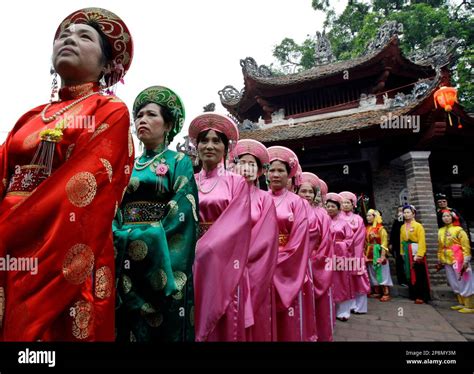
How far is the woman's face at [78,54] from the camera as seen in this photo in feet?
5.08

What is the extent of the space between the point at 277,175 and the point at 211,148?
151cm

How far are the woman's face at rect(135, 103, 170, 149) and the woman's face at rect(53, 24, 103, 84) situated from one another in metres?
0.55

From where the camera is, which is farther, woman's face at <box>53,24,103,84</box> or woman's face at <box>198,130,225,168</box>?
woman's face at <box>198,130,225,168</box>

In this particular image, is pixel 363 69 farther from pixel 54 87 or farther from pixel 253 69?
pixel 54 87

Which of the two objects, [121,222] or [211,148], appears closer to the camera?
[121,222]

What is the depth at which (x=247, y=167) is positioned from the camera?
3.50 meters

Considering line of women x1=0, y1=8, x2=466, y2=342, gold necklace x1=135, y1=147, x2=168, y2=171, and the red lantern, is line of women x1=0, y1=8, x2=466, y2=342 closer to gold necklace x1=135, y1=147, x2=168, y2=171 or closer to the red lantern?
gold necklace x1=135, y1=147, x2=168, y2=171

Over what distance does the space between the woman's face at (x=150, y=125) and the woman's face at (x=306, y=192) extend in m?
3.71

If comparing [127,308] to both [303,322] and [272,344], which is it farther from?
[303,322]

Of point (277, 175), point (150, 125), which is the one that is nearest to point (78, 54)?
point (150, 125)

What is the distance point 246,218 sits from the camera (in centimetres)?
261

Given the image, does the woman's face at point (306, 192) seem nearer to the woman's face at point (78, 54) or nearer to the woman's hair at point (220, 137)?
the woman's hair at point (220, 137)

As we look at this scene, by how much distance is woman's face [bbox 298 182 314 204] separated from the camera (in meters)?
5.53

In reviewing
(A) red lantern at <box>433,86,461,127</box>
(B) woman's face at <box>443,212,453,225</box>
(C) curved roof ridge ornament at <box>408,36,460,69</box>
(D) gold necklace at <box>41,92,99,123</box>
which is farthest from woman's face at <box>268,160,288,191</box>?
(C) curved roof ridge ornament at <box>408,36,460,69</box>
